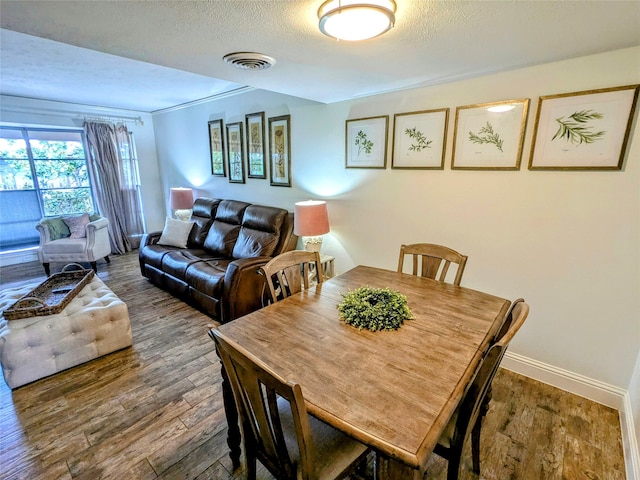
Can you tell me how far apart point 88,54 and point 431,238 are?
350cm

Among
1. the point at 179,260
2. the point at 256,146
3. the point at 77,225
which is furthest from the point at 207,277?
the point at 77,225

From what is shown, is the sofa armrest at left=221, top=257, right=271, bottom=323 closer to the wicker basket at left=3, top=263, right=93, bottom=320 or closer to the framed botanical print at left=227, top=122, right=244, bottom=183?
the wicker basket at left=3, top=263, right=93, bottom=320

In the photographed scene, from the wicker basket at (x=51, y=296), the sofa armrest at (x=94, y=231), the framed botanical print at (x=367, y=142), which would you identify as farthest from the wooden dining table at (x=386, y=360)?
the sofa armrest at (x=94, y=231)

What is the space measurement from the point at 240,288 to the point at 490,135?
7.73ft

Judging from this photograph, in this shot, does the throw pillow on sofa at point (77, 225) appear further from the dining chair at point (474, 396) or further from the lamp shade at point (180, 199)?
the dining chair at point (474, 396)

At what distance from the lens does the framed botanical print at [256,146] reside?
3.63 meters

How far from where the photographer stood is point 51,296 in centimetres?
240

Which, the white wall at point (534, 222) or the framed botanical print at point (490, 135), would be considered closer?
the white wall at point (534, 222)

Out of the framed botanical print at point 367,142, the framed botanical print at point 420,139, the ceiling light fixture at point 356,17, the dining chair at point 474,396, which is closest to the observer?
the dining chair at point 474,396

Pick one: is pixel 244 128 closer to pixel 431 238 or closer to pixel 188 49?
pixel 188 49

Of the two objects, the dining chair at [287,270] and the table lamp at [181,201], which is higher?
the table lamp at [181,201]

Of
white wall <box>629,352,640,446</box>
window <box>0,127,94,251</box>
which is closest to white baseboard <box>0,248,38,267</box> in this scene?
window <box>0,127,94,251</box>

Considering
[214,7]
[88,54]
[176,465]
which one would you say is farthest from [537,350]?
[88,54]

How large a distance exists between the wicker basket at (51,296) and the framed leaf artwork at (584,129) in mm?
3554
